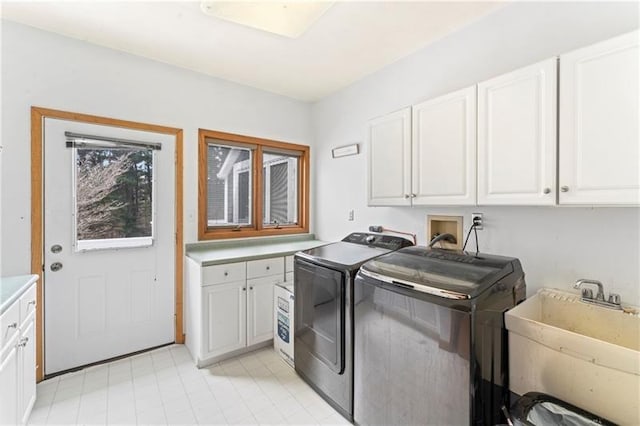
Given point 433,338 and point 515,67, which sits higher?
point 515,67

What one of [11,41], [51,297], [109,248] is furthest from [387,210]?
[11,41]

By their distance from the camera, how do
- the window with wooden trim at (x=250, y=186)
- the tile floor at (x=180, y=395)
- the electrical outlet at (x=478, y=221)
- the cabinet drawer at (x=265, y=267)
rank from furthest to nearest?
1. the window with wooden trim at (x=250, y=186)
2. the cabinet drawer at (x=265, y=267)
3. the electrical outlet at (x=478, y=221)
4. the tile floor at (x=180, y=395)

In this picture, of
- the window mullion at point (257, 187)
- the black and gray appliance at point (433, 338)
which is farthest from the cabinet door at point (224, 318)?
the black and gray appliance at point (433, 338)

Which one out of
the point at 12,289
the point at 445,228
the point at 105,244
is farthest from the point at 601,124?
the point at 105,244

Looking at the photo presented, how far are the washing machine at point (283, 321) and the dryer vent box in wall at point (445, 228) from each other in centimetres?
125

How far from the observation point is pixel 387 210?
2.70 m

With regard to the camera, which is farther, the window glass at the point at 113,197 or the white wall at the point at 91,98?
the window glass at the point at 113,197

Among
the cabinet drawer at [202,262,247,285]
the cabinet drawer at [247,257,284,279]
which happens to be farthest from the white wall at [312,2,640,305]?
the cabinet drawer at [202,262,247,285]

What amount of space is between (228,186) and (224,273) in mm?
1069

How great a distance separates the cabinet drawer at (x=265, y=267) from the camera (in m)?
2.61

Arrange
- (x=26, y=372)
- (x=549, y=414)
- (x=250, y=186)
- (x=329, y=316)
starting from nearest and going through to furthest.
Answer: (x=549, y=414)
(x=26, y=372)
(x=329, y=316)
(x=250, y=186)

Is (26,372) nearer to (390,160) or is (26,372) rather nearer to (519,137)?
(390,160)

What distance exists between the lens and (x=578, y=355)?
118cm

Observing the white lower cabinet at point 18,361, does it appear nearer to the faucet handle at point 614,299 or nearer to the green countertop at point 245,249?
the green countertop at point 245,249
